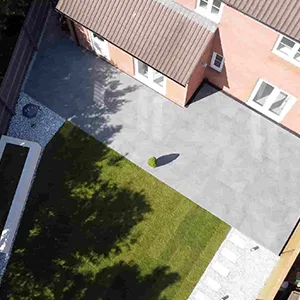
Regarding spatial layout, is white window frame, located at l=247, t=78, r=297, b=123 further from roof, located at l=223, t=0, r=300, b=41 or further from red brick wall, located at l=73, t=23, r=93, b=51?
red brick wall, located at l=73, t=23, r=93, b=51

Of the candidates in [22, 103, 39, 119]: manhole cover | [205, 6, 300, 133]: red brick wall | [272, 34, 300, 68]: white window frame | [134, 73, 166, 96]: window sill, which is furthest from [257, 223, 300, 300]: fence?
[22, 103, 39, 119]: manhole cover

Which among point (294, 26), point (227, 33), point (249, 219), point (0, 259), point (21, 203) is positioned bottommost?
point (0, 259)

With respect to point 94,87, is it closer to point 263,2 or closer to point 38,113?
point 38,113

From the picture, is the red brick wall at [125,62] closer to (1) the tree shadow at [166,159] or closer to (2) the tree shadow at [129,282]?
(1) the tree shadow at [166,159]

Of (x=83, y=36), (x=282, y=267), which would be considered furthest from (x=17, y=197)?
(x=282, y=267)

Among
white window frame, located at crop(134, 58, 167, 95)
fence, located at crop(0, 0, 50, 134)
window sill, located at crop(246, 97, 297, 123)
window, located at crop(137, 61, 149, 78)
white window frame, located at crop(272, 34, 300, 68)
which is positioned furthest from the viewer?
white window frame, located at crop(134, 58, 167, 95)

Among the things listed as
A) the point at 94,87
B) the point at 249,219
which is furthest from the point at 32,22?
the point at 249,219

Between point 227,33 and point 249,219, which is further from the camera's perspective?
point 249,219

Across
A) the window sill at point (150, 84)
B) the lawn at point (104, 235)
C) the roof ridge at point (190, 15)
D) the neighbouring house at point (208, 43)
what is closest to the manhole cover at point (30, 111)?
the lawn at point (104, 235)
